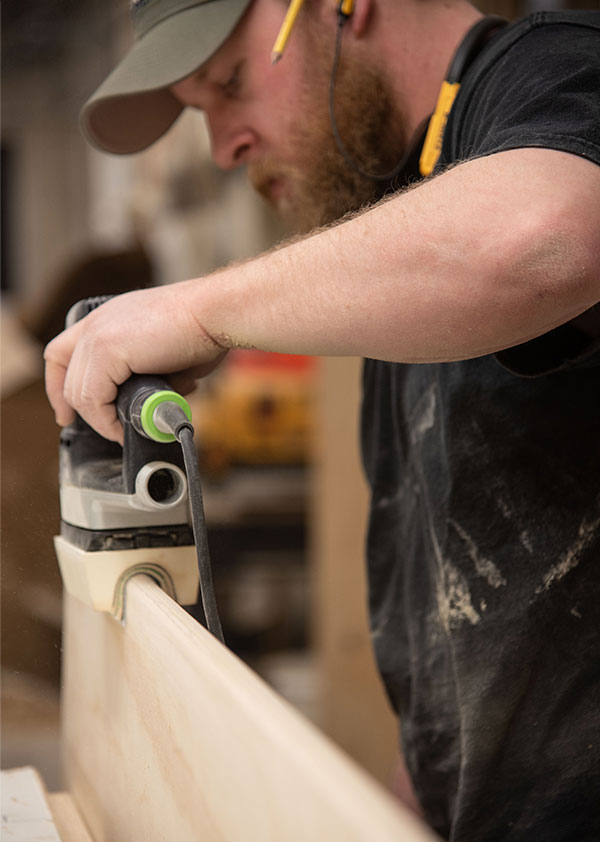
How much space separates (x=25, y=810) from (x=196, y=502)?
15.3 inches

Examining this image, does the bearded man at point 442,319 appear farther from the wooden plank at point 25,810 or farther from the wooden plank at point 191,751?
the wooden plank at point 25,810

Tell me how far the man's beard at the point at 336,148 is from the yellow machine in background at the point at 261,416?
2.13 m

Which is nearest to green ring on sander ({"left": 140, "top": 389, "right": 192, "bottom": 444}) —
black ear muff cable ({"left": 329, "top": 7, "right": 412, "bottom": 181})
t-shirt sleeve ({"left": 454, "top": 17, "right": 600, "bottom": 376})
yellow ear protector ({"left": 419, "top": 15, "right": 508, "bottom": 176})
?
t-shirt sleeve ({"left": 454, "top": 17, "right": 600, "bottom": 376})

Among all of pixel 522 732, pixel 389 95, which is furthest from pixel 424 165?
pixel 522 732

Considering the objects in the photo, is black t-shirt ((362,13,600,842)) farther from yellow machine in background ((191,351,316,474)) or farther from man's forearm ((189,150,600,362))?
yellow machine in background ((191,351,316,474))

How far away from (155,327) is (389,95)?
1.70 feet

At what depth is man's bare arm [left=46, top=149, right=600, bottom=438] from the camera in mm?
663

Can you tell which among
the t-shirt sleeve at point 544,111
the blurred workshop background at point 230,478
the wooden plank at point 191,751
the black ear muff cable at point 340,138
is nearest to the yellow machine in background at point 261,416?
the blurred workshop background at point 230,478

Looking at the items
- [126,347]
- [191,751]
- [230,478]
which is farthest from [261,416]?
[191,751]

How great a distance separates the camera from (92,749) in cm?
91

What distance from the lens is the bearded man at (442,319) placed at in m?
0.69

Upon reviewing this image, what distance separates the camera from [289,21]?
103 cm

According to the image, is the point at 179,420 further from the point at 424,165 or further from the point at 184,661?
the point at 424,165

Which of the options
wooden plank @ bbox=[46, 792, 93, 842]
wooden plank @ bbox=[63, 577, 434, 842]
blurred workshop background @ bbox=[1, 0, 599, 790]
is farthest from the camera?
blurred workshop background @ bbox=[1, 0, 599, 790]
